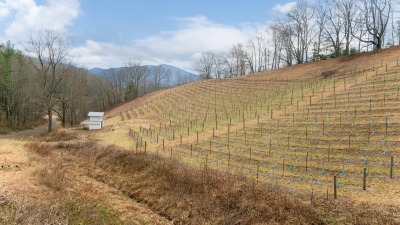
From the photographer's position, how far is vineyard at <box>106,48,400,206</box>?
49.6 feet

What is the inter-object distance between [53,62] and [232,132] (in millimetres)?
31510

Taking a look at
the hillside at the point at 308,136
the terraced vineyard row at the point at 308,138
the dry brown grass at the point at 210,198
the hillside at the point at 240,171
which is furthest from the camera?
the terraced vineyard row at the point at 308,138

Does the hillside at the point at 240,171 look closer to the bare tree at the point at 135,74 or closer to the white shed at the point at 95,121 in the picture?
the white shed at the point at 95,121

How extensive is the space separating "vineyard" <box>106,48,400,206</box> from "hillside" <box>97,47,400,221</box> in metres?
0.05

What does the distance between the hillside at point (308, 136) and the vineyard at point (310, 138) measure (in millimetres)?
46

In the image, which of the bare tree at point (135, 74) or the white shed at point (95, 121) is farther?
the bare tree at point (135, 74)

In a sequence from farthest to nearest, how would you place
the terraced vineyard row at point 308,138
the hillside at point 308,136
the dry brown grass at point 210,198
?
the terraced vineyard row at point 308,138
the hillside at point 308,136
the dry brown grass at point 210,198

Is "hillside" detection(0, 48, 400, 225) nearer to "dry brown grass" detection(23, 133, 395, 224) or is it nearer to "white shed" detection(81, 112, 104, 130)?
"dry brown grass" detection(23, 133, 395, 224)

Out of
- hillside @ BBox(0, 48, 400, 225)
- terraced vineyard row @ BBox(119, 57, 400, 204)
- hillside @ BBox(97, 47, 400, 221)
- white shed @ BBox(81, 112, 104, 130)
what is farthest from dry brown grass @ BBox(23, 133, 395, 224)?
white shed @ BBox(81, 112, 104, 130)

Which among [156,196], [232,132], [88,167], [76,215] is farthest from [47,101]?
[76,215]

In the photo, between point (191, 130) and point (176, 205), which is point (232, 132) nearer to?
point (191, 130)

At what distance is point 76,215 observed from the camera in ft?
37.5

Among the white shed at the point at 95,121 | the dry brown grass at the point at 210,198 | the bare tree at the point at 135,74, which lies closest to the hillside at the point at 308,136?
the dry brown grass at the point at 210,198

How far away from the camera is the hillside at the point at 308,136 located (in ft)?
50.3
